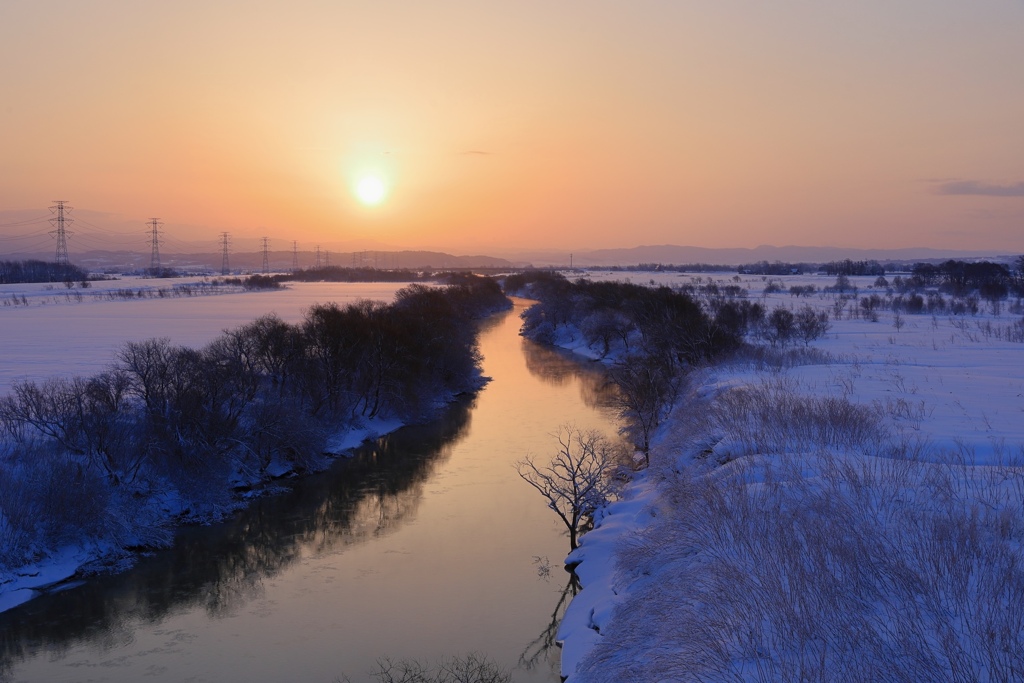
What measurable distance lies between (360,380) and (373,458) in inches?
251

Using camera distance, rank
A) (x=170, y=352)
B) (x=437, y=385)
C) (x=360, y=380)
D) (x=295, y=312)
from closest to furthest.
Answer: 1. (x=170, y=352)
2. (x=360, y=380)
3. (x=437, y=385)
4. (x=295, y=312)

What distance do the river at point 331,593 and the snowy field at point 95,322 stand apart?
14.9m

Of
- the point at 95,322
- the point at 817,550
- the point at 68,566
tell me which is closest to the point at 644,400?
the point at 817,550

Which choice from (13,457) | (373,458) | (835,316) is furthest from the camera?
(835,316)

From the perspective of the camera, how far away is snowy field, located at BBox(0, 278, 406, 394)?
118 ft

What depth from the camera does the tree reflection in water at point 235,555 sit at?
1688 centimetres

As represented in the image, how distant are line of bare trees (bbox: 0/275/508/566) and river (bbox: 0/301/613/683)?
184 centimetres

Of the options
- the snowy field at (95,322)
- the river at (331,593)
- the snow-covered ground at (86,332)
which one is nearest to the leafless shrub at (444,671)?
the river at (331,593)

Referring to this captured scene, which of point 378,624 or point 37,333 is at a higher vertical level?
point 37,333

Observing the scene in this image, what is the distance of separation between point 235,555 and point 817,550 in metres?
17.3

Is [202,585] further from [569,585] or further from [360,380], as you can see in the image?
[360,380]

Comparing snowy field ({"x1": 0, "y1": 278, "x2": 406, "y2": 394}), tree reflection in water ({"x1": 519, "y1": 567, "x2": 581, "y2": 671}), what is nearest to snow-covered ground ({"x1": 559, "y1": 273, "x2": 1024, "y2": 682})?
tree reflection in water ({"x1": 519, "y1": 567, "x2": 581, "y2": 671})

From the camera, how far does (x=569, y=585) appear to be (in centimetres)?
1825

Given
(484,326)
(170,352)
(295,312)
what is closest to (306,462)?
(170,352)
